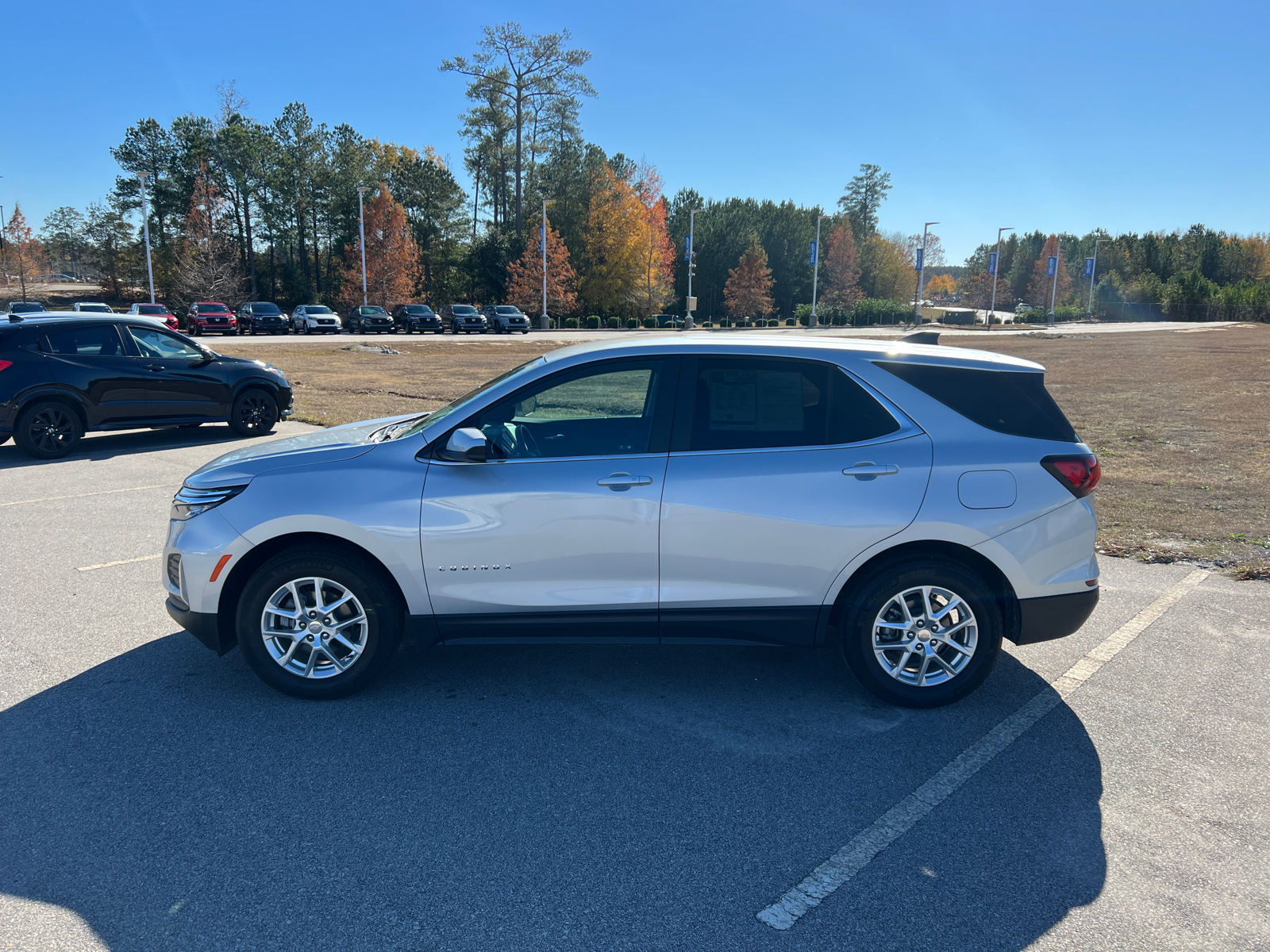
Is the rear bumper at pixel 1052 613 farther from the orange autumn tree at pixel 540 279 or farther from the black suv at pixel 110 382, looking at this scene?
the orange autumn tree at pixel 540 279

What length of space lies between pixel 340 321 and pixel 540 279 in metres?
19.6

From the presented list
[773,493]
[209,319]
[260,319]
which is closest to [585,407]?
[773,493]

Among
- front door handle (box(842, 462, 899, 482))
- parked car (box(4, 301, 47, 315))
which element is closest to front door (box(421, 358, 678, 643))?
front door handle (box(842, 462, 899, 482))

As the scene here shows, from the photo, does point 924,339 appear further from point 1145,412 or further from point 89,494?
point 1145,412

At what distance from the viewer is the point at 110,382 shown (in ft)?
36.8

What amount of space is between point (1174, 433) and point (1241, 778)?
11.3 m

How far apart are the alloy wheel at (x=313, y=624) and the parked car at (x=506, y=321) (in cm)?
5087

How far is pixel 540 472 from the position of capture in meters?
4.14

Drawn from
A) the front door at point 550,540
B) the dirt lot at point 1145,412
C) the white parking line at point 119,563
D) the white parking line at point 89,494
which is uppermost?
the front door at point 550,540

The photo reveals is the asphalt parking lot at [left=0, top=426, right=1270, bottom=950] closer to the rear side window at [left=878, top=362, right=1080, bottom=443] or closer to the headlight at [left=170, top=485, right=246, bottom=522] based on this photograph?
the headlight at [left=170, top=485, right=246, bottom=522]

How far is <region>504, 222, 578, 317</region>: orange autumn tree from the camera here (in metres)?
67.9

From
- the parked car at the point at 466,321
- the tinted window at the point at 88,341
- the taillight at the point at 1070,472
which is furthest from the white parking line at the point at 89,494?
the parked car at the point at 466,321

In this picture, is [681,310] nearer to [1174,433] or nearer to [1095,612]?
[1174,433]

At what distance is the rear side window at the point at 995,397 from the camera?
4.24 metres
